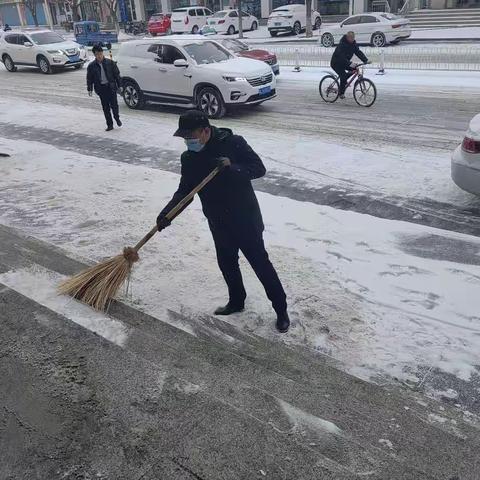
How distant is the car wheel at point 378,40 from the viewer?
22.9m

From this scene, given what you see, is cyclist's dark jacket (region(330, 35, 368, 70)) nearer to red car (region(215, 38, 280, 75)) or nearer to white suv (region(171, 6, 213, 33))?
red car (region(215, 38, 280, 75))

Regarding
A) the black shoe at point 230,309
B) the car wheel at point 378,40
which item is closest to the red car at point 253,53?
the car wheel at point 378,40

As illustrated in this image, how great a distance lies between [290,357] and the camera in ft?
12.6

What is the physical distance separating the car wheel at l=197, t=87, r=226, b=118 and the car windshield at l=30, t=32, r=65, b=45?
13.2m

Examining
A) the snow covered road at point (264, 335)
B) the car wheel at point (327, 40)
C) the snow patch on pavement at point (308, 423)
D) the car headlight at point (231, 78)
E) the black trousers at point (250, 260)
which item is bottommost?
the snow patch on pavement at point (308, 423)

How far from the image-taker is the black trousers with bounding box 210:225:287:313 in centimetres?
382

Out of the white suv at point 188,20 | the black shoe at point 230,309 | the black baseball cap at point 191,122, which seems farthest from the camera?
the white suv at point 188,20

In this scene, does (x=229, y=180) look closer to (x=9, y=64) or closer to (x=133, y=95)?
(x=133, y=95)

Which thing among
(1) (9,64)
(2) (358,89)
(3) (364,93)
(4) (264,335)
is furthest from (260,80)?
(1) (9,64)

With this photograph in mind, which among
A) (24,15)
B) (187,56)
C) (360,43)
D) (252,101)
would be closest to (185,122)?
(252,101)

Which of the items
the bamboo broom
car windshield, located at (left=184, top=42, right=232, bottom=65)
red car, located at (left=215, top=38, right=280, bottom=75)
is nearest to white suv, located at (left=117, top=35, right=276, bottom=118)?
car windshield, located at (left=184, top=42, right=232, bottom=65)

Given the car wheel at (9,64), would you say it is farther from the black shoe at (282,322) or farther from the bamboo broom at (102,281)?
the black shoe at (282,322)

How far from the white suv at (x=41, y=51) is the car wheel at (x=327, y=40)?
1163 centimetres

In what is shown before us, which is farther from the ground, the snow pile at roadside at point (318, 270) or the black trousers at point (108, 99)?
the black trousers at point (108, 99)
